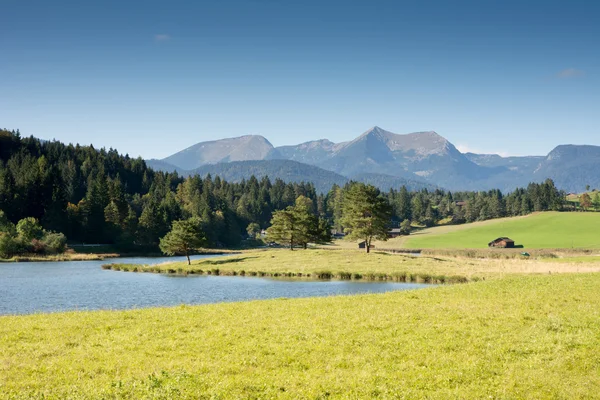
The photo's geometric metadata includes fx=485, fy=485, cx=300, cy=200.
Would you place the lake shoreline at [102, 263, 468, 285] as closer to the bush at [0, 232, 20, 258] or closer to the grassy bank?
the grassy bank

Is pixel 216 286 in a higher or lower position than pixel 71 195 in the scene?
lower

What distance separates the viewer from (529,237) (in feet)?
578

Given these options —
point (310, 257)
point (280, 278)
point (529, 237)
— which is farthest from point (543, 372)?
point (529, 237)

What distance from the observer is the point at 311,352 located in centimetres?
1888

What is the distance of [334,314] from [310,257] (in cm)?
6294

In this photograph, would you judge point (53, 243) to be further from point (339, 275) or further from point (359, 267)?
point (339, 275)

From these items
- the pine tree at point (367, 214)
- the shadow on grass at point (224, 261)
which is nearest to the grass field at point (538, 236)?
the pine tree at point (367, 214)

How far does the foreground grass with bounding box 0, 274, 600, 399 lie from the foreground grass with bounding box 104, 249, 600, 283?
3547 centimetres

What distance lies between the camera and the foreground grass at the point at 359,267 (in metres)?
64.2

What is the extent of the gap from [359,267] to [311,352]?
57297 mm

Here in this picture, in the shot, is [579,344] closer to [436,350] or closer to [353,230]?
[436,350]

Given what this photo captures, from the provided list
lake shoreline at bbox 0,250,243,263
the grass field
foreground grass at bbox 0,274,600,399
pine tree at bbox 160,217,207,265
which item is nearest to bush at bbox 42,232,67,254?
lake shoreline at bbox 0,250,243,263

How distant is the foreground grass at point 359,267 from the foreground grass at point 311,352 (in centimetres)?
3547

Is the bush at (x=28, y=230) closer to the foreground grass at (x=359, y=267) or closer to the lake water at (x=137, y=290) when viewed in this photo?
the foreground grass at (x=359, y=267)
